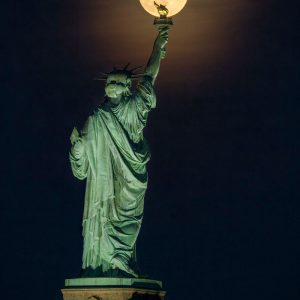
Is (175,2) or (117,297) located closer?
(117,297)

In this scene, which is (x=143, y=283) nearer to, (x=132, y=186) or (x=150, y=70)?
(x=132, y=186)

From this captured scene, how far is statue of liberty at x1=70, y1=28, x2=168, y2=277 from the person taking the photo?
Result: 15.8 meters

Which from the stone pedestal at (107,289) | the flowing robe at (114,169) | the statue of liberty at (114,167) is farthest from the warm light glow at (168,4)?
the stone pedestal at (107,289)

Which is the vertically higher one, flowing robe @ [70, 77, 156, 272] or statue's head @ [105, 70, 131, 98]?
statue's head @ [105, 70, 131, 98]

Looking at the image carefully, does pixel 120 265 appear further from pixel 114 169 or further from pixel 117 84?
pixel 117 84

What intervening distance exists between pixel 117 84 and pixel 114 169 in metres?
1.12

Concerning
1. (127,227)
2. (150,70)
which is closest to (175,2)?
(150,70)

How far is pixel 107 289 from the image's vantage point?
49.9 feet

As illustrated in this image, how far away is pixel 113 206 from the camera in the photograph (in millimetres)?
15859

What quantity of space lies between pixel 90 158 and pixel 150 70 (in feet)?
4.82

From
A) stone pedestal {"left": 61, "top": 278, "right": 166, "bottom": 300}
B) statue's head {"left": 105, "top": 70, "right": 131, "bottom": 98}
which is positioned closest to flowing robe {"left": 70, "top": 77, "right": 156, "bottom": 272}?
statue's head {"left": 105, "top": 70, "right": 131, "bottom": 98}

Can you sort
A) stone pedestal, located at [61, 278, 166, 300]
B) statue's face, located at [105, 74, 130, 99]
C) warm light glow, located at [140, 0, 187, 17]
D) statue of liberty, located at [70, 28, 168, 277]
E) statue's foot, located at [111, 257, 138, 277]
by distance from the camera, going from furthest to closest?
warm light glow, located at [140, 0, 187, 17]
statue's face, located at [105, 74, 130, 99]
statue of liberty, located at [70, 28, 168, 277]
statue's foot, located at [111, 257, 138, 277]
stone pedestal, located at [61, 278, 166, 300]

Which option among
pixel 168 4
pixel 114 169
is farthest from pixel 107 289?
pixel 168 4

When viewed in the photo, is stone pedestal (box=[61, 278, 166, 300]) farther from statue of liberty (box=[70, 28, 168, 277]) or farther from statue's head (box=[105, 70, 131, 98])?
statue's head (box=[105, 70, 131, 98])
